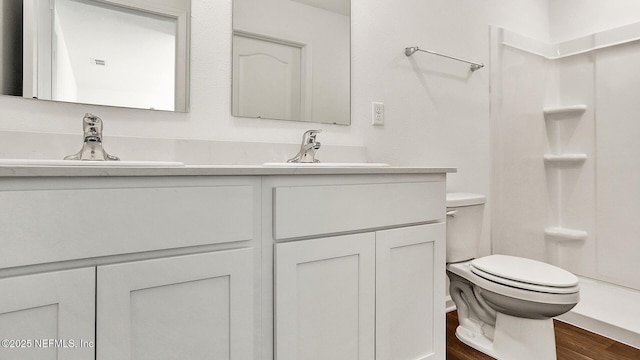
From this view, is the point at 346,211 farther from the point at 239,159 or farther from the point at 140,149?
the point at 140,149

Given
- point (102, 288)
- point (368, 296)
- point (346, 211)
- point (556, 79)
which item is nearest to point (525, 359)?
point (368, 296)

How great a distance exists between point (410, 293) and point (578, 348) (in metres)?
1.10

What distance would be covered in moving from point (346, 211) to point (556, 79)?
2395 millimetres

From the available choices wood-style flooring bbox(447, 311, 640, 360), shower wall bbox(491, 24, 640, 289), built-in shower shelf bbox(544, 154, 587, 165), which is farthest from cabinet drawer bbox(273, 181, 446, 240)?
built-in shower shelf bbox(544, 154, 587, 165)

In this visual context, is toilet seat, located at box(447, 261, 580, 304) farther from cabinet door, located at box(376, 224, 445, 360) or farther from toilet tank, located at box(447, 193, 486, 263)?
cabinet door, located at box(376, 224, 445, 360)

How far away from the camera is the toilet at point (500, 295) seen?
1.34 meters

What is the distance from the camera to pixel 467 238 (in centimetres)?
172

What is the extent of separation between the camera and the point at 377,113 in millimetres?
1758

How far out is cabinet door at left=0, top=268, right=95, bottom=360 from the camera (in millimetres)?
676

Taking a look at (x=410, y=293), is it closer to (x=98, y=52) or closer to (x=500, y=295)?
(x=500, y=295)

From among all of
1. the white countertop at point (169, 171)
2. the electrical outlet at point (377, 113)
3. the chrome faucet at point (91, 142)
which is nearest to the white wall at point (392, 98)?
the electrical outlet at point (377, 113)

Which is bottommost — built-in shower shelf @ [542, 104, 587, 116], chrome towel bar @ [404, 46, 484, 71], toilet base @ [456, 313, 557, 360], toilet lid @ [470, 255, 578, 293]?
toilet base @ [456, 313, 557, 360]

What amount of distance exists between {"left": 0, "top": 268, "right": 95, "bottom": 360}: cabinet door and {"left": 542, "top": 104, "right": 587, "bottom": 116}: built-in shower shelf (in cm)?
285

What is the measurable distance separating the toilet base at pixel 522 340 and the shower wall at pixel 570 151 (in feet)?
2.76
